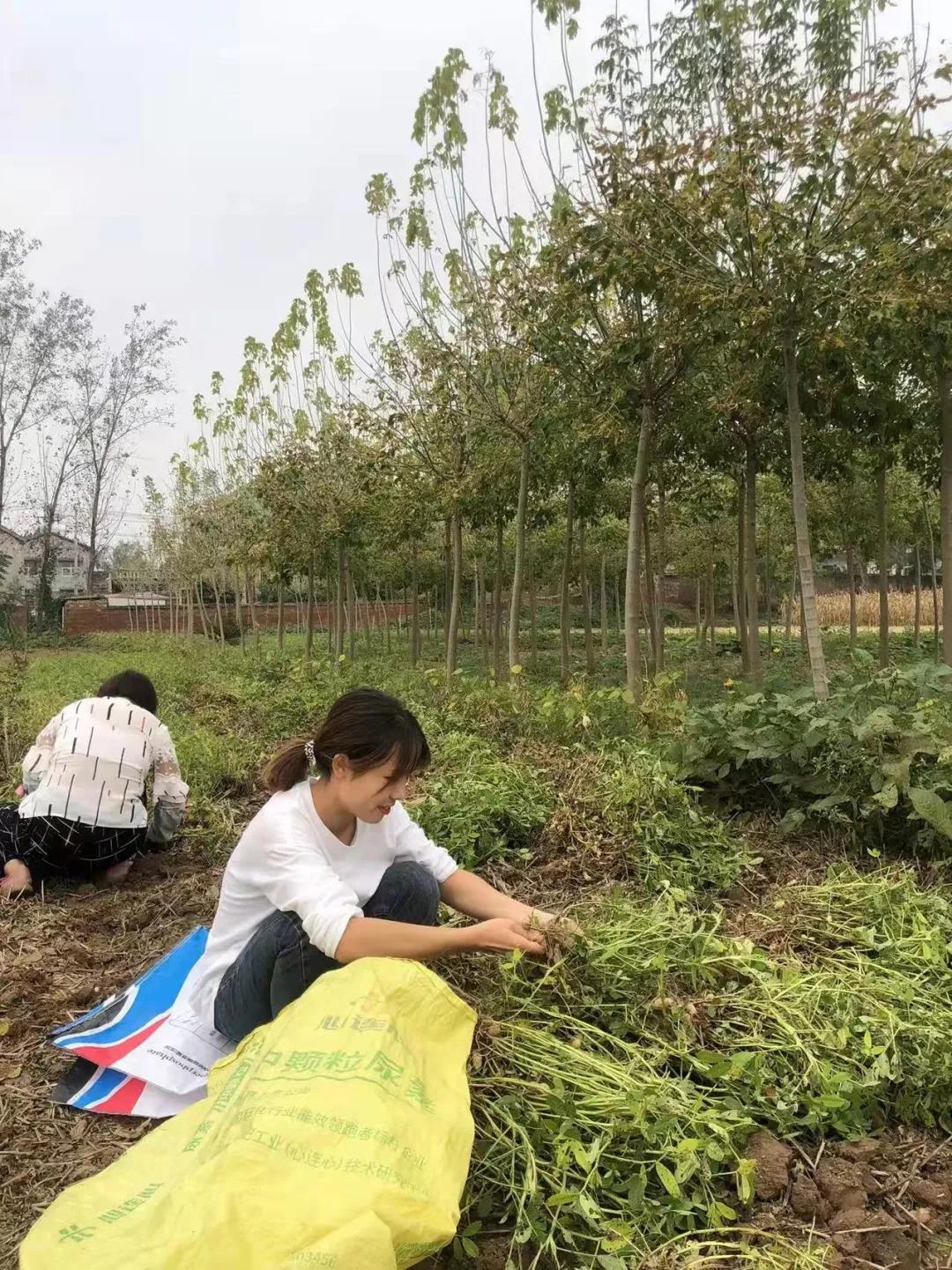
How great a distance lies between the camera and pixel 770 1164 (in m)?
1.77

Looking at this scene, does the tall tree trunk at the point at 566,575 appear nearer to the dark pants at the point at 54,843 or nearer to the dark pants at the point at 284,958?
the dark pants at the point at 54,843

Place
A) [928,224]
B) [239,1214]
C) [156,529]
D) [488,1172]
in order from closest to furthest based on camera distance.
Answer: [239,1214], [488,1172], [928,224], [156,529]

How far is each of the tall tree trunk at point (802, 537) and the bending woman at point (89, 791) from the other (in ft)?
11.1

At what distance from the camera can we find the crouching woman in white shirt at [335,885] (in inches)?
75.9

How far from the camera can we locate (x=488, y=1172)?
1783mm

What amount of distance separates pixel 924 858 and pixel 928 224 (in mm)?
3189

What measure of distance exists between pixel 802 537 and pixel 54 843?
160 inches

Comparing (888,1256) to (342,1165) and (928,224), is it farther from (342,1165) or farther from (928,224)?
(928,224)

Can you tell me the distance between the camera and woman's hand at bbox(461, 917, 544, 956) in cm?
200

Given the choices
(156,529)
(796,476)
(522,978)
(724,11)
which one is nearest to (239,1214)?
(522,978)

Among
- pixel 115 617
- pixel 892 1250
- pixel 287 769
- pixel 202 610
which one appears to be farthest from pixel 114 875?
pixel 115 617

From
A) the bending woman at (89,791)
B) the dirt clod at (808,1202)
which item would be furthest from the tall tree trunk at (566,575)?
the dirt clod at (808,1202)

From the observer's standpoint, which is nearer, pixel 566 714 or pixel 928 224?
pixel 928 224

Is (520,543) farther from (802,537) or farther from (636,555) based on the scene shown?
(802,537)
